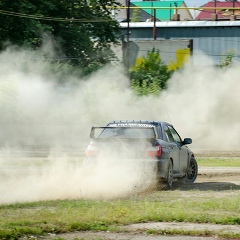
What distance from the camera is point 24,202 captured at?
49.1ft

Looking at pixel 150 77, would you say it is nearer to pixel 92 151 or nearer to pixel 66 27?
pixel 66 27

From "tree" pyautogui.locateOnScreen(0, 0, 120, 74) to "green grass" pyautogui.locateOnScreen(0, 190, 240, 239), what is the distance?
2764 centimetres

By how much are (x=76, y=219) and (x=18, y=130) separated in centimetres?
2356

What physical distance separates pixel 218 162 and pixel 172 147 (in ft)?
33.3

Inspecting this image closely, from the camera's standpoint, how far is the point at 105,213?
526 inches

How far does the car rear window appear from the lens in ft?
61.0

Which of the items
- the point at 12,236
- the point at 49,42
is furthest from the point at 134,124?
the point at 49,42

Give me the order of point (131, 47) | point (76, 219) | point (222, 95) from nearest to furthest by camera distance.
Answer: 1. point (76, 219)
2. point (222, 95)
3. point (131, 47)

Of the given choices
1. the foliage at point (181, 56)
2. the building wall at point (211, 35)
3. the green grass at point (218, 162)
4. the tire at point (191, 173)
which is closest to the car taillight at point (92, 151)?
the tire at point (191, 173)

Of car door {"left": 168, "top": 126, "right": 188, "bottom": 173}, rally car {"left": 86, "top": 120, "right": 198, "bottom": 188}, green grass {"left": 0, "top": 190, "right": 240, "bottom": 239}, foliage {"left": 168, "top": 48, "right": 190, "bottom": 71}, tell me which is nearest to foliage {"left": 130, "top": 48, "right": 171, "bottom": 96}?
foliage {"left": 168, "top": 48, "right": 190, "bottom": 71}

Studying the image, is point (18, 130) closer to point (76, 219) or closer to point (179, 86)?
point (179, 86)

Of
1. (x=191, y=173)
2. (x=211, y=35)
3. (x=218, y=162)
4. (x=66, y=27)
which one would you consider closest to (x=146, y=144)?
(x=191, y=173)

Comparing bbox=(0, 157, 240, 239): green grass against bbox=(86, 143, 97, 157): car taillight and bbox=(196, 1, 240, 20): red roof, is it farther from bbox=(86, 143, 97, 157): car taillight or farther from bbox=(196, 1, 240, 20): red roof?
bbox=(196, 1, 240, 20): red roof

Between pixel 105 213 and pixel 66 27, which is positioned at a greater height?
pixel 66 27
